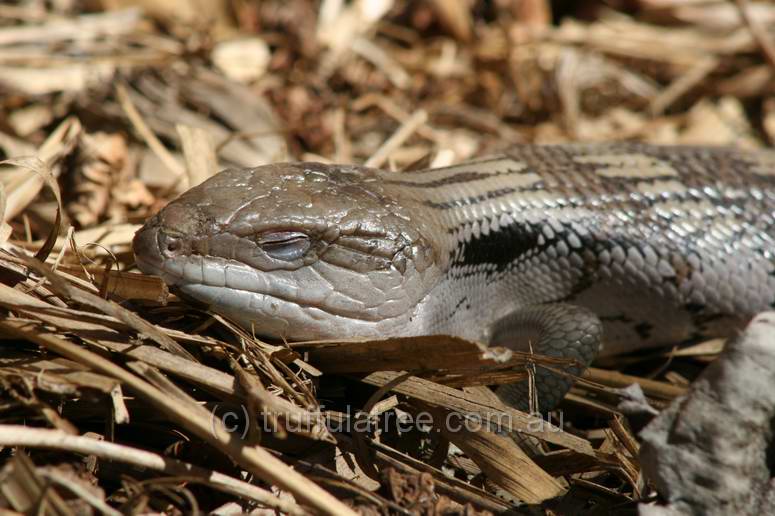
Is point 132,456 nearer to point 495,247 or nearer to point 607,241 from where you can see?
point 495,247

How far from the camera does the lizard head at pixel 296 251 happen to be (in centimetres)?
306

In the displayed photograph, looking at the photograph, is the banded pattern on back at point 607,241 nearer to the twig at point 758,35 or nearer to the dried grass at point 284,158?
the dried grass at point 284,158

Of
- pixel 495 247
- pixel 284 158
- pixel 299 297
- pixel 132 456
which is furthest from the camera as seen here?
pixel 284 158

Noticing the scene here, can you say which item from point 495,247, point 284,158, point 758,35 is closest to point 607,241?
point 495,247

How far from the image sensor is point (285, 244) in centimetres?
319

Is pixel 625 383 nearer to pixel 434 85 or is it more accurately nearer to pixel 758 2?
pixel 434 85

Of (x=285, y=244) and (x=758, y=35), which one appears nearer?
(x=285, y=244)

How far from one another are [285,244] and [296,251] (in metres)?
→ 0.05

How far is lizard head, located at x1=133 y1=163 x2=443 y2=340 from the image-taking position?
306cm

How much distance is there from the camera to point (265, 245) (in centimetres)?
317

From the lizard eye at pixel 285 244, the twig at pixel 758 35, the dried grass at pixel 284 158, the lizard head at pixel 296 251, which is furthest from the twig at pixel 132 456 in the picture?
the twig at pixel 758 35

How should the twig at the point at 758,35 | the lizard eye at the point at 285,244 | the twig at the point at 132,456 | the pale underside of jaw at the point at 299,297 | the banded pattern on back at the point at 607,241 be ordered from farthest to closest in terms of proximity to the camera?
1. the twig at the point at 758,35
2. the banded pattern on back at the point at 607,241
3. the lizard eye at the point at 285,244
4. the pale underside of jaw at the point at 299,297
5. the twig at the point at 132,456

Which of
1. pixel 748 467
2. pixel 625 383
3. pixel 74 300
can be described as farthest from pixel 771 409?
pixel 74 300

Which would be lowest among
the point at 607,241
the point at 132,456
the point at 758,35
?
the point at 132,456
